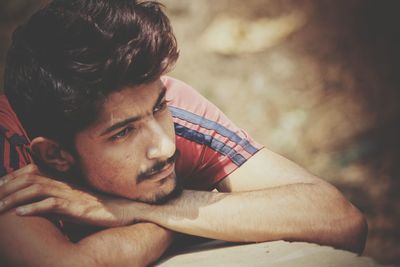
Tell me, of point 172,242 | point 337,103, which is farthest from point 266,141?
point 172,242

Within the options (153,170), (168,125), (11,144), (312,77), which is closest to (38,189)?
(11,144)

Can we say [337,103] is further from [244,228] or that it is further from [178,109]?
[244,228]

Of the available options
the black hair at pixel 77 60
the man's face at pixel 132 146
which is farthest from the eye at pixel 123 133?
the black hair at pixel 77 60

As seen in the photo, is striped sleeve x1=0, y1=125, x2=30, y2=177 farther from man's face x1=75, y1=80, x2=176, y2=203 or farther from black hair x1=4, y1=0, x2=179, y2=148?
man's face x1=75, y1=80, x2=176, y2=203

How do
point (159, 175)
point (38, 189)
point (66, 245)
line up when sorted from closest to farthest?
1. point (66, 245)
2. point (38, 189)
3. point (159, 175)

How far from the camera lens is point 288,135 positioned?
4.32m

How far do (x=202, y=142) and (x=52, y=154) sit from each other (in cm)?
66

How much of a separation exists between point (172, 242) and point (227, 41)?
138 inches

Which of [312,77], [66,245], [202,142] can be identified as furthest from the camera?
[312,77]

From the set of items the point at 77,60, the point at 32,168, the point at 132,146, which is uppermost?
the point at 77,60

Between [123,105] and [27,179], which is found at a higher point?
[123,105]

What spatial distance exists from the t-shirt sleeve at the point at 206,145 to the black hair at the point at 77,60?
1.23 ft

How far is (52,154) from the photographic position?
6.20ft

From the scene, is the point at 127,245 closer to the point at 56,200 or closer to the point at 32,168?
the point at 56,200
